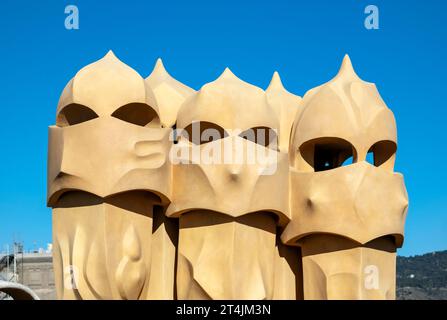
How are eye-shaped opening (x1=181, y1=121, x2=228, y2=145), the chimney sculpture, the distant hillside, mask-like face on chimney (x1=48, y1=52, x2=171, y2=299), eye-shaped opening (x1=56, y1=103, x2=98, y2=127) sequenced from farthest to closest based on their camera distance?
1. the distant hillside
2. eye-shaped opening (x1=181, y1=121, x2=228, y2=145)
3. the chimney sculpture
4. eye-shaped opening (x1=56, y1=103, x2=98, y2=127)
5. mask-like face on chimney (x1=48, y1=52, x2=171, y2=299)

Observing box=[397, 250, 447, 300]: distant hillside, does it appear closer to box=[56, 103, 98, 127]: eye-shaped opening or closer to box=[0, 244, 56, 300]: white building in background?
box=[0, 244, 56, 300]: white building in background

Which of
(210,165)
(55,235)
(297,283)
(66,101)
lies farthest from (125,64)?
(297,283)

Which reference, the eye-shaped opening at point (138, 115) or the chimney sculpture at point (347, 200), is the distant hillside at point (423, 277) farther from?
the eye-shaped opening at point (138, 115)

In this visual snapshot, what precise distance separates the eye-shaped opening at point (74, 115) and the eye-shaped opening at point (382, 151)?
741 centimetres

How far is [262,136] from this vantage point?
1823 cm

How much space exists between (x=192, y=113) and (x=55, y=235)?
439cm

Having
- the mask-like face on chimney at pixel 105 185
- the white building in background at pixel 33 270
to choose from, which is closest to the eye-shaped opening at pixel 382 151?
the mask-like face on chimney at pixel 105 185

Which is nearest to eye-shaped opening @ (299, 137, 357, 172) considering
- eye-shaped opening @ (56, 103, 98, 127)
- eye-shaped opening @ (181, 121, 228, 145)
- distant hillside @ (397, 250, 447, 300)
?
eye-shaped opening @ (181, 121, 228, 145)

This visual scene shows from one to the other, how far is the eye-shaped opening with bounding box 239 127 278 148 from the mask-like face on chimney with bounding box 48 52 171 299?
6.62ft

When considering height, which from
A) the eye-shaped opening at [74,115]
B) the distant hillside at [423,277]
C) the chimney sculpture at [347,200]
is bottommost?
the distant hillside at [423,277]

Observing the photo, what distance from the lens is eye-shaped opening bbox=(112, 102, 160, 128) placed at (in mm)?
17828

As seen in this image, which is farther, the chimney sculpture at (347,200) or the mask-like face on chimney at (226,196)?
the chimney sculpture at (347,200)

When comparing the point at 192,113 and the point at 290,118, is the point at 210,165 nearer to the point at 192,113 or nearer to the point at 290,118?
the point at 192,113

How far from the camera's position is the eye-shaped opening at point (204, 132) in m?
17.8
